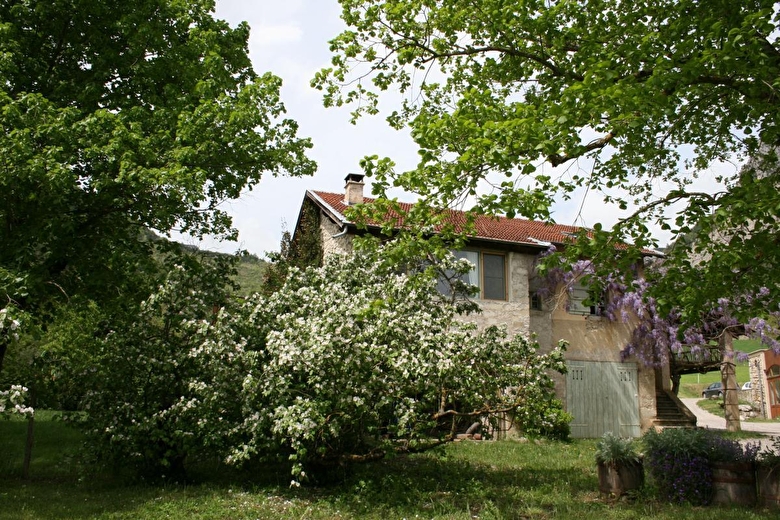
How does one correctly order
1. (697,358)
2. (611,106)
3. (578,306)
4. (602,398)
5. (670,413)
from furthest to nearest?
(697,358) < (670,413) < (578,306) < (602,398) < (611,106)

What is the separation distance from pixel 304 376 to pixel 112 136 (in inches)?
206

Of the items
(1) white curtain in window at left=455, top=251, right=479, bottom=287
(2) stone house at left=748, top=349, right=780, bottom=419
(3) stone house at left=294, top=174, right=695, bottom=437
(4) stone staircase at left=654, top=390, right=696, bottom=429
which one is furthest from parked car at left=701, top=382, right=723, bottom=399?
(1) white curtain in window at left=455, top=251, right=479, bottom=287

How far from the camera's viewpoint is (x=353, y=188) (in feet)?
65.2

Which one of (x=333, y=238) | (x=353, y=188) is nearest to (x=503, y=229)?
(x=353, y=188)

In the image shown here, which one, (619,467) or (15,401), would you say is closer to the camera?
(15,401)

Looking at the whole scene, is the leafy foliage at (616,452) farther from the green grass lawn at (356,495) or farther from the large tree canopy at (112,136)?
the large tree canopy at (112,136)

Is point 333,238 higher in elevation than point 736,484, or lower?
higher

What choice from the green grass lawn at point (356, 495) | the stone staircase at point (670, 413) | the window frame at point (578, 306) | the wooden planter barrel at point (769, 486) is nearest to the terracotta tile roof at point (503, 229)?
the window frame at point (578, 306)

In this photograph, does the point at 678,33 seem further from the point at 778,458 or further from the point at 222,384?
the point at 222,384

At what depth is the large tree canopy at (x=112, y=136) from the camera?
9727mm

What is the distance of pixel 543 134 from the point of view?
6660 mm

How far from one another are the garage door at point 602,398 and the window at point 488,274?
152 inches

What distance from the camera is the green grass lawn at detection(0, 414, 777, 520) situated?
827cm

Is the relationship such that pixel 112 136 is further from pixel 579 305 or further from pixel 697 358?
pixel 697 358
